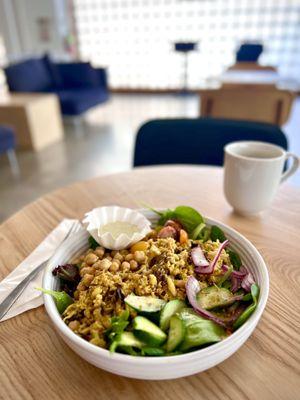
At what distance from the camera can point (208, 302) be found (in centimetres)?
45

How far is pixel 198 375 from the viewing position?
42 centimetres

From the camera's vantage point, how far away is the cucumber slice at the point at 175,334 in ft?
1.31

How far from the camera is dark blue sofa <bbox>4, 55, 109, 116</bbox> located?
382cm

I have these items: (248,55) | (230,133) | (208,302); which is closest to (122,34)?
(248,55)

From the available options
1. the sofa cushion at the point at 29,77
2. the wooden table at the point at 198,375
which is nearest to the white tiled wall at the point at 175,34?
the sofa cushion at the point at 29,77

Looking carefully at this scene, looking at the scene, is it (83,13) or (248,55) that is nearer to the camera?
(248,55)

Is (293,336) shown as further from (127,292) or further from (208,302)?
(127,292)

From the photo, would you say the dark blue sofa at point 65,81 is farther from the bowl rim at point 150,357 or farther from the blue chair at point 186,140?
the bowl rim at point 150,357

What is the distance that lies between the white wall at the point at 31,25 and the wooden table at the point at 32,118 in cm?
277

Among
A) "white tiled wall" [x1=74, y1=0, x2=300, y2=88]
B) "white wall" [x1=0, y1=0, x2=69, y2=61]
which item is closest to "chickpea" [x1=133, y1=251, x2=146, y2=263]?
"white tiled wall" [x1=74, y1=0, x2=300, y2=88]

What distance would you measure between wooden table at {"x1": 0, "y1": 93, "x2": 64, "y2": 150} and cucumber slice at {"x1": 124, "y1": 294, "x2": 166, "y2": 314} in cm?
318

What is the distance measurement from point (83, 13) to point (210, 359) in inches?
268

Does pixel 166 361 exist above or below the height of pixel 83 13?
below

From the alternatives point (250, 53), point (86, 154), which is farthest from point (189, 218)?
point (250, 53)
